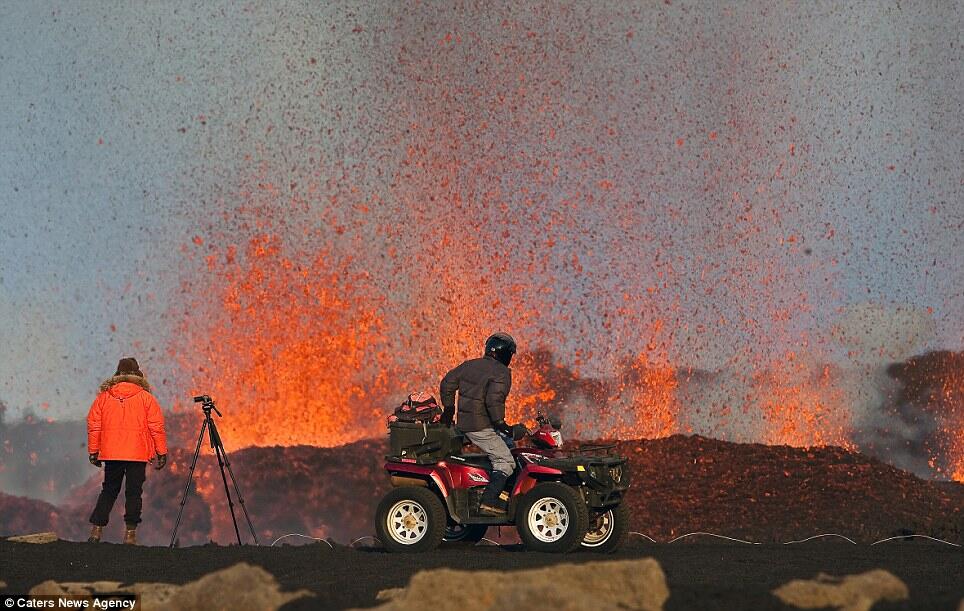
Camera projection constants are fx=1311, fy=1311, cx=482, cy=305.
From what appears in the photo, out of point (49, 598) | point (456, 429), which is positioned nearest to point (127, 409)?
point (456, 429)

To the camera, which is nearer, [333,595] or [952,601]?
[952,601]

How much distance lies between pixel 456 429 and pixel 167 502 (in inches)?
1019

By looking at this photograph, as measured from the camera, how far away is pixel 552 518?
49.8 ft

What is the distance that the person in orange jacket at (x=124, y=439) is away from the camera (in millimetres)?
17609

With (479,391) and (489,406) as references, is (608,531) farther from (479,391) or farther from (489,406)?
(479,391)

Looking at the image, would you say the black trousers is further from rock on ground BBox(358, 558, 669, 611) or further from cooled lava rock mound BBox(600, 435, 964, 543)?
cooled lava rock mound BBox(600, 435, 964, 543)

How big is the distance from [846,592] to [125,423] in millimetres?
11582

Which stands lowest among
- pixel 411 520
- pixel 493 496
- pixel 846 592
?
pixel 846 592

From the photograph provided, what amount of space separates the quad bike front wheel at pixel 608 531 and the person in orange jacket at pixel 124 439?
19.2ft

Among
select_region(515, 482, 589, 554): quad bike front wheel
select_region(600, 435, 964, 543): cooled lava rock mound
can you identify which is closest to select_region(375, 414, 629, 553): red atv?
select_region(515, 482, 589, 554): quad bike front wheel

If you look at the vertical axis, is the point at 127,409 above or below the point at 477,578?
above

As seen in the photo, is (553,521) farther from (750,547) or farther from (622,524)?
(750,547)

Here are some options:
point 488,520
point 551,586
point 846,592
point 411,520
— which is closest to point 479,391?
point 488,520

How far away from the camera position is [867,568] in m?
14.0
